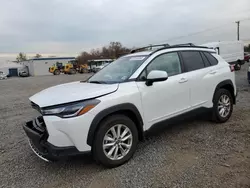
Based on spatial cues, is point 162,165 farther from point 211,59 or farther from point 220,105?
point 211,59

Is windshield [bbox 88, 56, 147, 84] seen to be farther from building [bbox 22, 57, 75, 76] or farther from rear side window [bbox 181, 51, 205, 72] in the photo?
building [bbox 22, 57, 75, 76]

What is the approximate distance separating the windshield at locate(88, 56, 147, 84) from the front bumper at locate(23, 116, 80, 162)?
117cm

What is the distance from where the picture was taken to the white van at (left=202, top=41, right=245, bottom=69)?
2100 centimetres

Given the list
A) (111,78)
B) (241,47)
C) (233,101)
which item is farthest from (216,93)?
(241,47)

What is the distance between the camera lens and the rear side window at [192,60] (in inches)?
168

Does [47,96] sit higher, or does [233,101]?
[47,96]

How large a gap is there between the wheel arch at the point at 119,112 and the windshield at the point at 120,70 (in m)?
0.46

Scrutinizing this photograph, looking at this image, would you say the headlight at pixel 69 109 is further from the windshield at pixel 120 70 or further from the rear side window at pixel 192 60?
the rear side window at pixel 192 60

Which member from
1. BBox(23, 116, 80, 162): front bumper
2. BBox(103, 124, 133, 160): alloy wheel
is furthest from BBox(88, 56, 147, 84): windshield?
BBox(23, 116, 80, 162): front bumper

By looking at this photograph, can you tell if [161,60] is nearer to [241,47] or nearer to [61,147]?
[61,147]

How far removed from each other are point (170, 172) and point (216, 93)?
232 centimetres

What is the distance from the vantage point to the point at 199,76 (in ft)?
14.1

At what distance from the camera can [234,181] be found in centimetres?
269

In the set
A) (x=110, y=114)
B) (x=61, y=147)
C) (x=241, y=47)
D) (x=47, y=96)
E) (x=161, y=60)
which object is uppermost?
(x=241, y=47)
